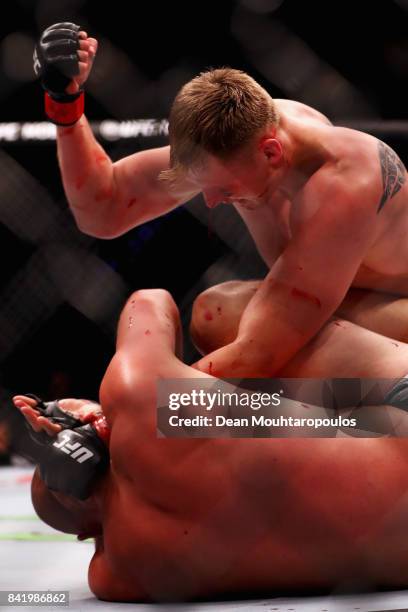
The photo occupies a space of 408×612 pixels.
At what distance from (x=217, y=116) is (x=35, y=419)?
0.51m

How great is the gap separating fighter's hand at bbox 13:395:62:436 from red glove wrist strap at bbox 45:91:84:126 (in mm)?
535

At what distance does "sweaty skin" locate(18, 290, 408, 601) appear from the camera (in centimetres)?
114

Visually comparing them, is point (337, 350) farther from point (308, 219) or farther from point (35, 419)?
point (35, 419)

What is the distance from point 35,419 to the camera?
1.21 metres

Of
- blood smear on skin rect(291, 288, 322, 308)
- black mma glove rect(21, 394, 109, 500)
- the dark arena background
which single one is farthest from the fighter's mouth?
the dark arena background

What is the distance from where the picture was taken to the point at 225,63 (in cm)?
216

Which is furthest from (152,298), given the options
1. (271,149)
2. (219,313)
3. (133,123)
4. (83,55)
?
(133,123)

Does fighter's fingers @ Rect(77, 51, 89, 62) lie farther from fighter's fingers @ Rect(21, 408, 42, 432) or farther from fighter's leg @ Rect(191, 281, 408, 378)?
fighter's fingers @ Rect(21, 408, 42, 432)

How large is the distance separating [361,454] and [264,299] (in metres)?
0.27

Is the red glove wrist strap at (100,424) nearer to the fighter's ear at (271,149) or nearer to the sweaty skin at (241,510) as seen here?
the sweaty skin at (241,510)

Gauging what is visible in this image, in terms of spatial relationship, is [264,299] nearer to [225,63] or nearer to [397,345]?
[397,345]

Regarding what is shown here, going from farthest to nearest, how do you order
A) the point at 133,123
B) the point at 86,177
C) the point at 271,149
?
the point at 133,123 → the point at 86,177 → the point at 271,149

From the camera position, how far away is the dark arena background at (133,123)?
2145 mm

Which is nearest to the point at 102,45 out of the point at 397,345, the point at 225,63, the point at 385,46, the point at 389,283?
the point at 225,63
